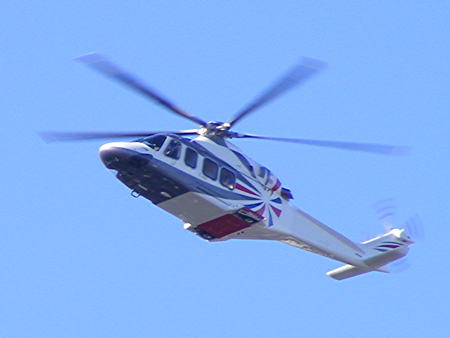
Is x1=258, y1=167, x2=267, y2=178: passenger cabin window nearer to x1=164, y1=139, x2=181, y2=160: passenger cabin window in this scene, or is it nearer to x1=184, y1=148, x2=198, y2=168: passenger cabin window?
x1=184, y1=148, x2=198, y2=168: passenger cabin window

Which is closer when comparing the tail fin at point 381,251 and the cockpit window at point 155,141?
the cockpit window at point 155,141

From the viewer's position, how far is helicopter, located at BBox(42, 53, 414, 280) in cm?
3481

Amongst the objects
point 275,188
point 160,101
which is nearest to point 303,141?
point 275,188

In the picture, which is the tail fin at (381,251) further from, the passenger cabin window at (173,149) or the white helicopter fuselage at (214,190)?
the passenger cabin window at (173,149)

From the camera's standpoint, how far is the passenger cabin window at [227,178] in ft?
118

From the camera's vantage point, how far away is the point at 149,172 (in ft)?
114

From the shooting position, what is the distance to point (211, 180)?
3575 centimetres

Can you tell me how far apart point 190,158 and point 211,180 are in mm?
930

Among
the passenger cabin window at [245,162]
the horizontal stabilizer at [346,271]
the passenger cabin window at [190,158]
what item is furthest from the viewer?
the horizontal stabilizer at [346,271]

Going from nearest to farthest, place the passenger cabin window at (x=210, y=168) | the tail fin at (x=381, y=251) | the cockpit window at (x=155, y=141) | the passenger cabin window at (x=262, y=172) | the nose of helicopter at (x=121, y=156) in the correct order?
the nose of helicopter at (x=121, y=156) → the cockpit window at (x=155, y=141) → the passenger cabin window at (x=210, y=168) → the passenger cabin window at (x=262, y=172) → the tail fin at (x=381, y=251)

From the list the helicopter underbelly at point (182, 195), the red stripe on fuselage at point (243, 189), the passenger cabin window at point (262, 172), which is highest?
the passenger cabin window at point (262, 172)

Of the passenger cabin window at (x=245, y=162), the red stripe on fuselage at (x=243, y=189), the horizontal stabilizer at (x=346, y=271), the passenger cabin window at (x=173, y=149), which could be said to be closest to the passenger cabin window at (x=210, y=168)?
the red stripe on fuselage at (x=243, y=189)

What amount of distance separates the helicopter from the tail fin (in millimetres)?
1808

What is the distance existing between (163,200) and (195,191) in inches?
43.3
